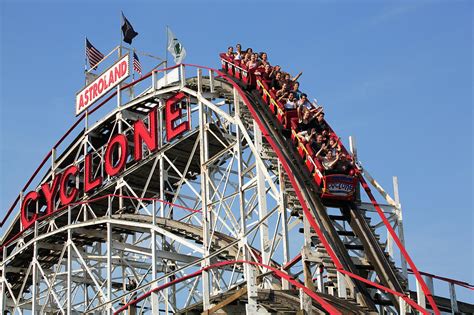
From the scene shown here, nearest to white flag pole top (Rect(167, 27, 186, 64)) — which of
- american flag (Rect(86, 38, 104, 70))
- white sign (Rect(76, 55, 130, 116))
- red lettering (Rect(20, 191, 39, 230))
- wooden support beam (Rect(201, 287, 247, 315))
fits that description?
white sign (Rect(76, 55, 130, 116))

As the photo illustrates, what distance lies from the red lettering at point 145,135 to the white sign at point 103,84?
2328mm

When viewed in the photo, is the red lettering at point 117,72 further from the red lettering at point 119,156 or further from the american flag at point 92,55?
the american flag at point 92,55

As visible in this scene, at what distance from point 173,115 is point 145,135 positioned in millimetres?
1428

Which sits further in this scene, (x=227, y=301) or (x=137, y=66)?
(x=137, y=66)

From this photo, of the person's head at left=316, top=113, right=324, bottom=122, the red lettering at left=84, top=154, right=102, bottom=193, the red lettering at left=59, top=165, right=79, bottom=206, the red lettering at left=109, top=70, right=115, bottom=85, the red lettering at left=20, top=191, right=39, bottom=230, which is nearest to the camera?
the person's head at left=316, top=113, right=324, bottom=122

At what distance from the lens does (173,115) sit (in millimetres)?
30562

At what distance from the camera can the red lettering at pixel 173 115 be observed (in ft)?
99.4

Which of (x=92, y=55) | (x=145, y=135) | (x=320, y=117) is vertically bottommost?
(x=320, y=117)

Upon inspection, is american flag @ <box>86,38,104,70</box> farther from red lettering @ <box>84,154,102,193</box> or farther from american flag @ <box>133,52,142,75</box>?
red lettering @ <box>84,154,102,193</box>

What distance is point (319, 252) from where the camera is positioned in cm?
2214

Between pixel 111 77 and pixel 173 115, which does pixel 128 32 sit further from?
pixel 173 115

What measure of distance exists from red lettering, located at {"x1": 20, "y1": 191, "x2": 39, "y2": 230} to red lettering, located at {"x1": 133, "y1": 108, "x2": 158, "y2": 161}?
22.7 ft

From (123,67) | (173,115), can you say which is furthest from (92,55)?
(173,115)

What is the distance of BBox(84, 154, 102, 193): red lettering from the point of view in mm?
33688
